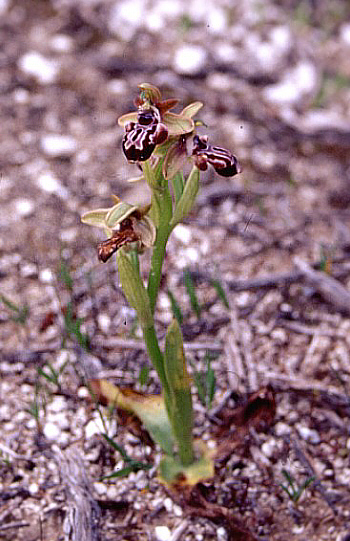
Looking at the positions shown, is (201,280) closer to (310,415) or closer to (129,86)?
(310,415)

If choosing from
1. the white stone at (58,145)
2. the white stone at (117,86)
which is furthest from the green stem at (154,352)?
the white stone at (117,86)

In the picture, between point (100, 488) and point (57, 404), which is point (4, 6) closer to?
point (57, 404)

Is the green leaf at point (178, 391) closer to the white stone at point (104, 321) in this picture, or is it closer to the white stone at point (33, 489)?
the white stone at point (33, 489)

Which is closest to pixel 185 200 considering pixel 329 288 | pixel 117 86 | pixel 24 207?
pixel 329 288

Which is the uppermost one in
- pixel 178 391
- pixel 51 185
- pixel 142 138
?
pixel 142 138

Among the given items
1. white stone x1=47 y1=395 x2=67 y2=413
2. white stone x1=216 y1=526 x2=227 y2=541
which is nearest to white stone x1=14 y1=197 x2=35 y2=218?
white stone x1=47 y1=395 x2=67 y2=413

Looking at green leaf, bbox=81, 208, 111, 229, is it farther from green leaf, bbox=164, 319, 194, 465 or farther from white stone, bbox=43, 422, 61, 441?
white stone, bbox=43, 422, 61, 441
